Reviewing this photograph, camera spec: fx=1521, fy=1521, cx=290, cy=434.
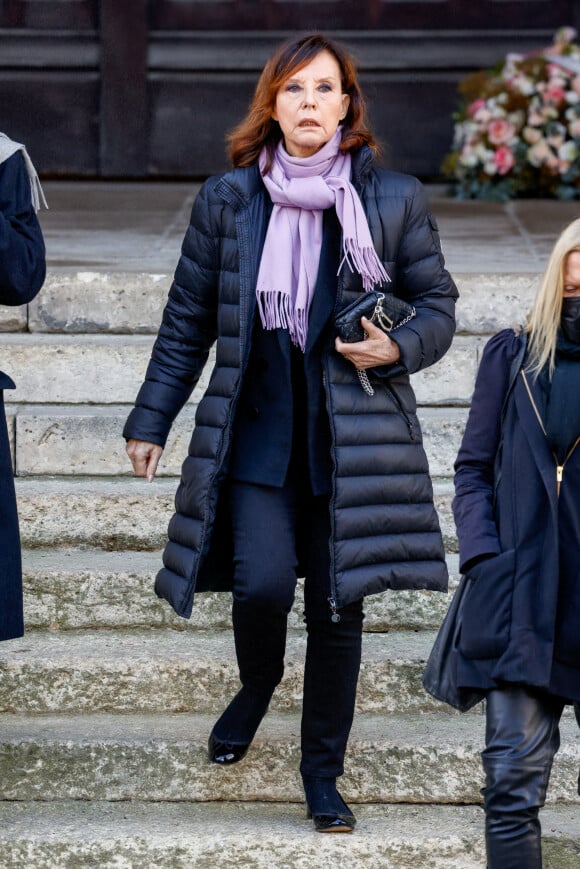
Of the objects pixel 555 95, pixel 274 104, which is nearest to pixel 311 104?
pixel 274 104

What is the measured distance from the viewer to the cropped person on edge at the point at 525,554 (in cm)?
283

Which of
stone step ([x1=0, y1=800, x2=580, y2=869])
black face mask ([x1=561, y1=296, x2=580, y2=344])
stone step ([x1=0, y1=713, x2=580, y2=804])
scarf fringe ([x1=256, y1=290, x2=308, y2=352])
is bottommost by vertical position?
stone step ([x1=0, y1=800, x2=580, y2=869])


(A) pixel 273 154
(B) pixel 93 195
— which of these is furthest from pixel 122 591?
(B) pixel 93 195

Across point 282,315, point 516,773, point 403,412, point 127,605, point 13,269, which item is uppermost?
point 13,269

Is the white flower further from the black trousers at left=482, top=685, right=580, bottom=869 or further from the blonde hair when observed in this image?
the black trousers at left=482, top=685, right=580, bottom=869

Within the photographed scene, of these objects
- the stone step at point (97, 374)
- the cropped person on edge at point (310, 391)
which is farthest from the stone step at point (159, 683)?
the stone step at point (97, 374)

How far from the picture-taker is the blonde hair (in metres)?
2.91

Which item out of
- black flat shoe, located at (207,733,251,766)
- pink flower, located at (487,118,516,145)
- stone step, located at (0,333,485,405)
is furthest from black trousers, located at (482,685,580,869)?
pink flower, located at (487,118,516,145)

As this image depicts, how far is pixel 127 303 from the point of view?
509 cm

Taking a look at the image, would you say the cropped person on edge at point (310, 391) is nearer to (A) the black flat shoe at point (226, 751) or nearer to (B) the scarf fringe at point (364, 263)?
(B) the scarf fringe at point (364, 263)

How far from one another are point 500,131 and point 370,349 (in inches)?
177

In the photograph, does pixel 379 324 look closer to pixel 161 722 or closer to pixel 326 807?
pixel 326 807

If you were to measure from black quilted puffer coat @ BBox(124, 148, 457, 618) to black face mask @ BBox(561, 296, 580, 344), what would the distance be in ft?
1.26

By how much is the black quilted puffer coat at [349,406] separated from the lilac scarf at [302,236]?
0.13ft
